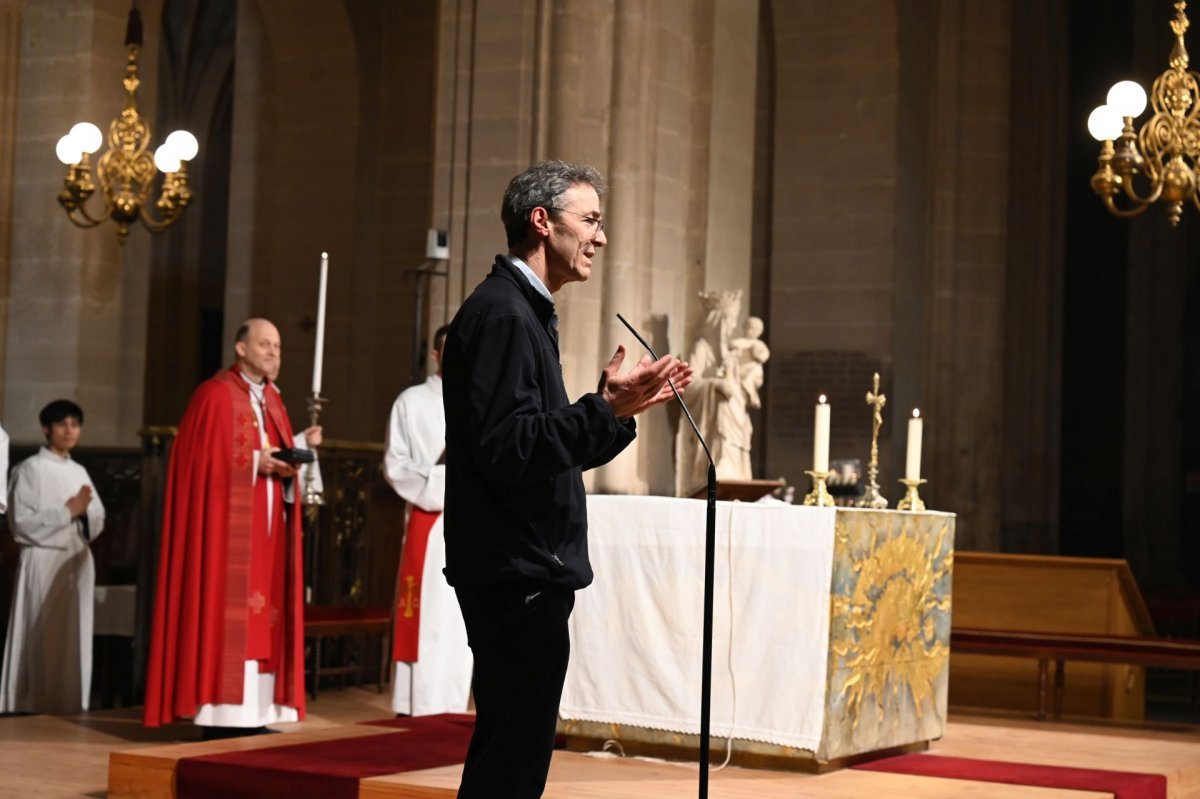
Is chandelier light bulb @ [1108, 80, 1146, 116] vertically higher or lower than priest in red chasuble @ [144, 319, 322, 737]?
higher

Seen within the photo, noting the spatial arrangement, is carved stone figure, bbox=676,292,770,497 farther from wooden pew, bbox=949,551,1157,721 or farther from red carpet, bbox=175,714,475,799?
red carpet, bbox=175,714,475,799

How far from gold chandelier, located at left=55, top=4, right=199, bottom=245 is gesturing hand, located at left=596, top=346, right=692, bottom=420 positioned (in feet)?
26.4

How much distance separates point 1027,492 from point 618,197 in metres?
8.32

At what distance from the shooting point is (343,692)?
10219 mm

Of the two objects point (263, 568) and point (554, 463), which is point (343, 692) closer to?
point (263, 568)

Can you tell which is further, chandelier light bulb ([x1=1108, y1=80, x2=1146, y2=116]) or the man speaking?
chandelier light bulb ([x1=1108, y1=80, x2=1146, y2=116])

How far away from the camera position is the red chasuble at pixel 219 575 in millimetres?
7406

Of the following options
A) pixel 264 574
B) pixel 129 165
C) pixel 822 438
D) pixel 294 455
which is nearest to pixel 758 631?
pixel 822 438

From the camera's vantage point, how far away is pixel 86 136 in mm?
10625

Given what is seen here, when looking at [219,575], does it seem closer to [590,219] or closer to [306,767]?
[306,767]

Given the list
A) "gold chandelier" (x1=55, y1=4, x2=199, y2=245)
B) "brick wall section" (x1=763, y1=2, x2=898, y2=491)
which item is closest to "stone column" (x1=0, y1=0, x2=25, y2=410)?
"gold chandelier" (x1=55, y1=4, x2=199, y2=245)

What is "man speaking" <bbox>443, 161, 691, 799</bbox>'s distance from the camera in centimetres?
331

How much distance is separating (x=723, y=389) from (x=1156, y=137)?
112 inches

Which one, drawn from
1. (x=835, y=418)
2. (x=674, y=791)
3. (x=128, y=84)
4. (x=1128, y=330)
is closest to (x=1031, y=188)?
(x=1128, y=330)
